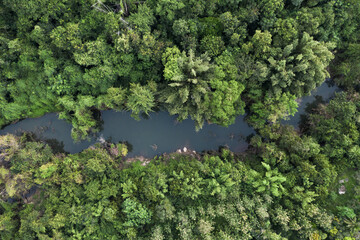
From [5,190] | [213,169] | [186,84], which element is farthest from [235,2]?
[5,190]

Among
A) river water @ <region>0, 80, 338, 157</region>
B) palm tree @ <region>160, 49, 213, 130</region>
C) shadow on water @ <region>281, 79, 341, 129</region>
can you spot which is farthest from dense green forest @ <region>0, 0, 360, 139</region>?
shadow on water @ <region>281, 79, 341, 129</region>

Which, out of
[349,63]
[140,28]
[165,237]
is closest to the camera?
[140,28]

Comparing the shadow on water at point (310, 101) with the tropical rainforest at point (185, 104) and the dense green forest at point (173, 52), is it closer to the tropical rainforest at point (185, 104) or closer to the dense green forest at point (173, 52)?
the tropical rainforest at point (185, 104)

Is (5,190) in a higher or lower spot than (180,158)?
lower

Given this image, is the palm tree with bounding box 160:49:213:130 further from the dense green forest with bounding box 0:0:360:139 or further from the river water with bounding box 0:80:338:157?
the river water with bounding box 0:80:338:157

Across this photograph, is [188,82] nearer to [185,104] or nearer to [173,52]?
[185,104]

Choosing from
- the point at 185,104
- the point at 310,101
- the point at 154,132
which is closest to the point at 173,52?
the point at 185,104

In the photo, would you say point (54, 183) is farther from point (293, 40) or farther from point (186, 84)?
point (293, 40)
